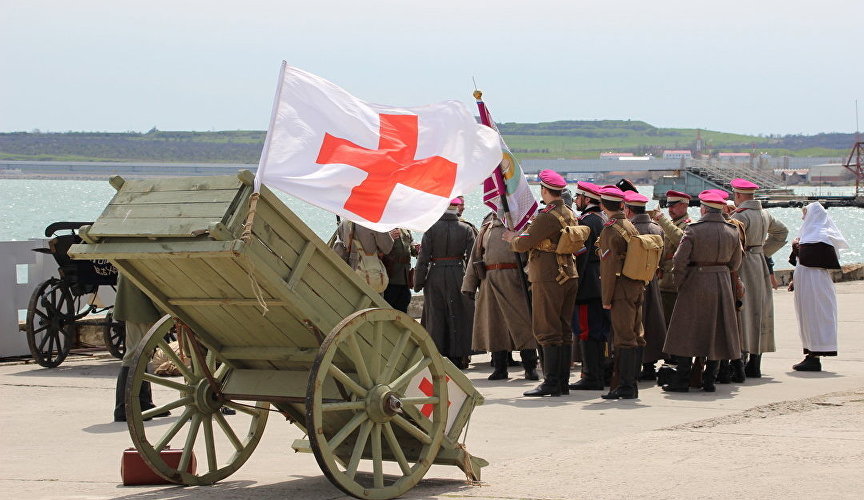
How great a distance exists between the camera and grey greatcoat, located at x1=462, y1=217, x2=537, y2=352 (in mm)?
12367

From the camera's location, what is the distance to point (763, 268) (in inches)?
502

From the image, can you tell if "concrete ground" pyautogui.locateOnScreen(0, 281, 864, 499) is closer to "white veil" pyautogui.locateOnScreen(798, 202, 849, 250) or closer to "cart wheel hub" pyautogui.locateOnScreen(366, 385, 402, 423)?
"cart wheel hub" pyautogui.locateOnScreen(366, 385, 402, 423)

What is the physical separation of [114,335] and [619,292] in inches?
239

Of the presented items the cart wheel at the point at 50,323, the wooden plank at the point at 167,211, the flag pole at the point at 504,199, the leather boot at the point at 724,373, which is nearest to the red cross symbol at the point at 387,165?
the wooden plank at the point at 167,211

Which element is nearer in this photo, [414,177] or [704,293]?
[414,177]

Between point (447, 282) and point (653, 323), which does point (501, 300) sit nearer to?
point (447, 282)

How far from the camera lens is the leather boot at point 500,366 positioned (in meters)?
12.6

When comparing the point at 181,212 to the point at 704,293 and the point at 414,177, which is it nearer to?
the point at 414,177

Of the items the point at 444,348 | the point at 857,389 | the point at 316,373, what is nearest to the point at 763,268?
the point at 857,389

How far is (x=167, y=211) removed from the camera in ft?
21.4

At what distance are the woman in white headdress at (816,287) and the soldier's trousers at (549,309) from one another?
3312 millimetres

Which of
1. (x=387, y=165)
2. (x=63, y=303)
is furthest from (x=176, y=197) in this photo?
(x=63, y=303)

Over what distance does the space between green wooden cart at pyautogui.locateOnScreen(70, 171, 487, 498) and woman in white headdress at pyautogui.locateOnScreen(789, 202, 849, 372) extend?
260 inches

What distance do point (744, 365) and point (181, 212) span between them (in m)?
7.60
